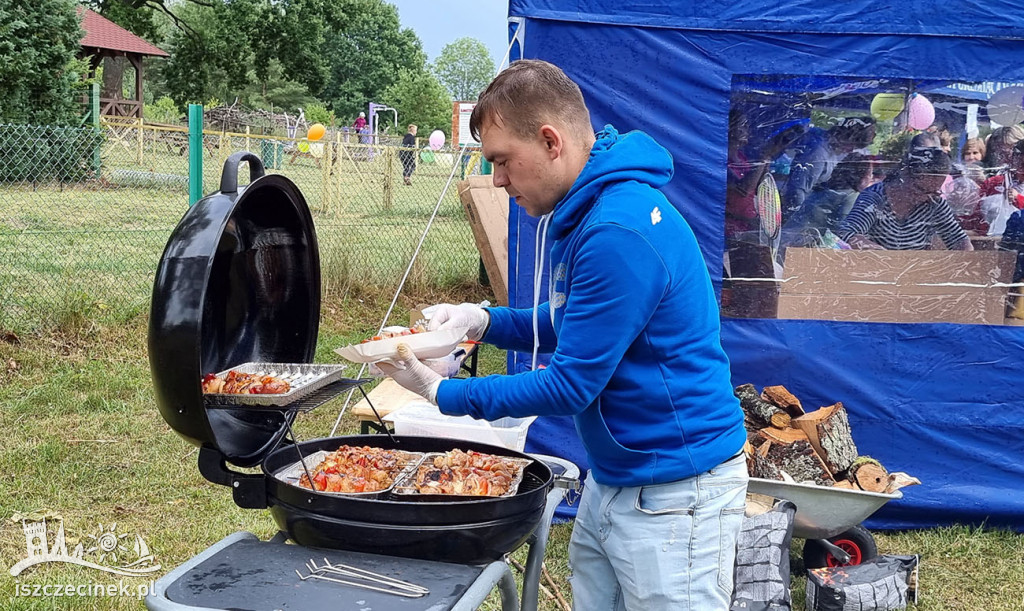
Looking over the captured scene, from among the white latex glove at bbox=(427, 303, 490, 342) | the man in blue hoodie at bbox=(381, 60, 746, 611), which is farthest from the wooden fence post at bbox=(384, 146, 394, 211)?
the man in blue hoodie at bbox=(381, 60, 746, 611)

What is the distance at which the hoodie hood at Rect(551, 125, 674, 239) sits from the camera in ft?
6.59

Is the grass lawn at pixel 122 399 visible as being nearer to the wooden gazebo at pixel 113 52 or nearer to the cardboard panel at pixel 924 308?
the cardboard panel at pixel 924 308

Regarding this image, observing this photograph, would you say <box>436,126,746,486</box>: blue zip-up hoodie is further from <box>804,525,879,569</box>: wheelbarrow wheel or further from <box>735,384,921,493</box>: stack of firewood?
<box>804,525,879,569</box>: wheelbarrow wheel

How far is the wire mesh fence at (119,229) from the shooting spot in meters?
7.48

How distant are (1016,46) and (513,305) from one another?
2.95 meters

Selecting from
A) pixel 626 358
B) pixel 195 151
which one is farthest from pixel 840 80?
pixel 195 151

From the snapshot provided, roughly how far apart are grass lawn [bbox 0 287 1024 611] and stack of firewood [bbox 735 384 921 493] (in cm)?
54

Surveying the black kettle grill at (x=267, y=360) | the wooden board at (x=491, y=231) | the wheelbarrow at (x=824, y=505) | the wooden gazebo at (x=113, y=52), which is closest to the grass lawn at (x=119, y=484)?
the wheelbarrow at (x=824, y=505)

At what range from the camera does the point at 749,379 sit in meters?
4.77

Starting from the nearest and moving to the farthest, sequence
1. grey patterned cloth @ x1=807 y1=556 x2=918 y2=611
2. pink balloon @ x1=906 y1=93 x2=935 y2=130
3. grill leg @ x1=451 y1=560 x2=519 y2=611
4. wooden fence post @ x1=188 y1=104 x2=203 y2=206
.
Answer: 1. grill leg @ x1=451 y1=560 x2=519 y2=611
2. grey patterned cloth @ x1=807 y1=556 x2=918 y2=611
3. pink balloon @ x1=906 y1=93 x2=935 y2=130
4. wooden fence post @ x1=188 y1=104 x2=203 y2=206

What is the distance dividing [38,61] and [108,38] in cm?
1833

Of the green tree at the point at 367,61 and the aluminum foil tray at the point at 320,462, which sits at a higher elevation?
the green tree at the point at 367,61

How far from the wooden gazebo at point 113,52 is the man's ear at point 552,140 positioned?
30404mm

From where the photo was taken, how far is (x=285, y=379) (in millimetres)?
2291
